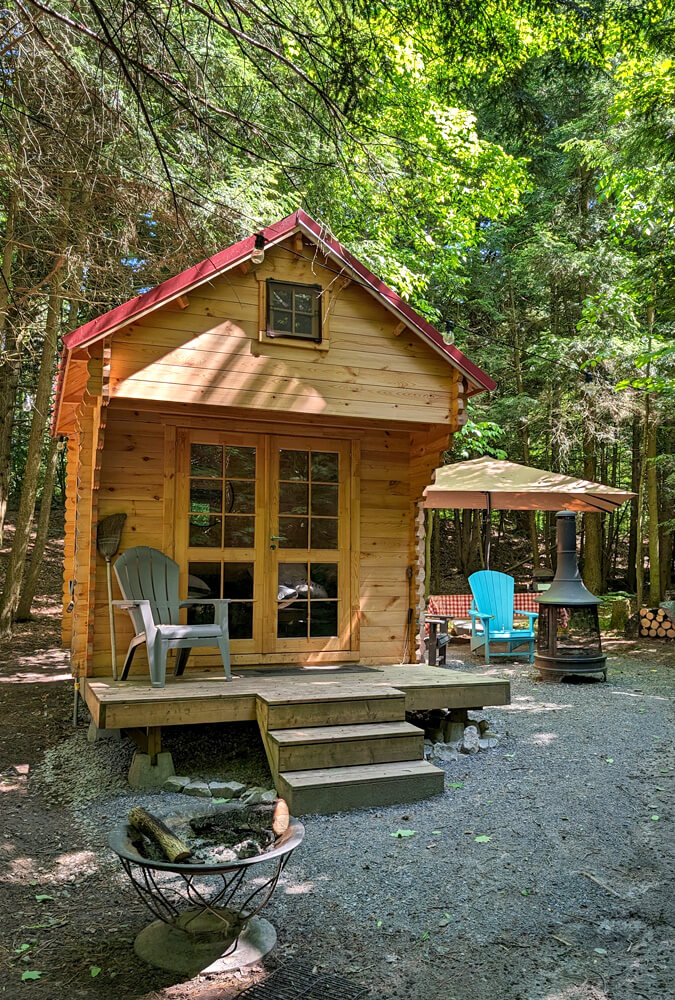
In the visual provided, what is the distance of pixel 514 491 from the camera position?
8633mm

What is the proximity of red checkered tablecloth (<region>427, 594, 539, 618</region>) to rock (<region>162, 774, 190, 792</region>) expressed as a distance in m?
7.04

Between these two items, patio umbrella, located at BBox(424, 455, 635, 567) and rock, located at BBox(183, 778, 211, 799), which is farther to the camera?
patio umbrella, located at BBox(424, 455, 635, 567)

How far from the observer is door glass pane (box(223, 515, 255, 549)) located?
18.1 ft

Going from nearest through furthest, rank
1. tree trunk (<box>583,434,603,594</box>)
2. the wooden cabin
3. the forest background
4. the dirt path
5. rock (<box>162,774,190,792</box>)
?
the dirt path, the forest background, rock (<box>162,774,190,792</box>), the wooden cabin, tree trunk (<box>583,434,603,594</box>)

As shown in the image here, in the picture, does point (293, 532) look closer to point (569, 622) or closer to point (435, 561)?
point (569, 622)

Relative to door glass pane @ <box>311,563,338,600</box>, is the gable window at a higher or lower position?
higher

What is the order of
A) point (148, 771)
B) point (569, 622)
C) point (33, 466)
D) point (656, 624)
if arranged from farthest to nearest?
point (656, 624)
point (33, 466)
point (569, 622)
point (148, 771)

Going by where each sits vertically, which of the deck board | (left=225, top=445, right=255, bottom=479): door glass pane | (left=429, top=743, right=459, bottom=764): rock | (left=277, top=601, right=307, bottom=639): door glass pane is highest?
(left=225, top=445, right=255, bottom=479): door glass pane

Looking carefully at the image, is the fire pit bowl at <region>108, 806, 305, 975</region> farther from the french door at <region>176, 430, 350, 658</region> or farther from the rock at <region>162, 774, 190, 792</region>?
the french door at <region>176, 430, 350, 658</region>

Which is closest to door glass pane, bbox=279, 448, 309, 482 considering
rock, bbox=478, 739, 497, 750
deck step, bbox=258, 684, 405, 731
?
deck step, bbox=258, 684, 405, 731

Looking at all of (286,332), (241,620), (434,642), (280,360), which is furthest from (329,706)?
(434,642)

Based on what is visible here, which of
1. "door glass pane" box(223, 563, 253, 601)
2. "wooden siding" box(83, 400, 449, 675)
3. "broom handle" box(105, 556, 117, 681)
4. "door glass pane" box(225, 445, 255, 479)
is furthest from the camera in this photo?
"door glass pane" box(225, 445, 255, 479)

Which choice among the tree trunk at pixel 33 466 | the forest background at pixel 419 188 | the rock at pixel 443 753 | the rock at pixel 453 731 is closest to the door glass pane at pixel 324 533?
the rock at pixel 453 731

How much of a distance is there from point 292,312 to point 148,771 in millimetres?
3199
